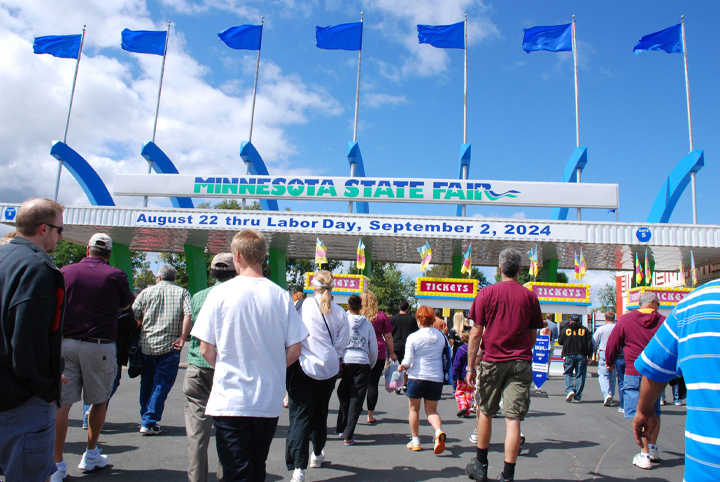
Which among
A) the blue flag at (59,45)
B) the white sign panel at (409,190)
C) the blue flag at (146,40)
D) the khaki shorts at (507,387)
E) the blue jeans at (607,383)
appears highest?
the blue flag at (146,40)

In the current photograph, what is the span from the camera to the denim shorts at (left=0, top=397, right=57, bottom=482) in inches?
91.5

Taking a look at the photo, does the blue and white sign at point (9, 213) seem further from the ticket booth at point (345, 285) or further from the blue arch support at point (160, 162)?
the ticket booth at point (345, 285)

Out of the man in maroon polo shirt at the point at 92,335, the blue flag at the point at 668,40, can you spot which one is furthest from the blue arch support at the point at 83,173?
the blue flag at the point at 668,40

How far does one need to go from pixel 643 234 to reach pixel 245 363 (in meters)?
17.6

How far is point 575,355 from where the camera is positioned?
1034cm

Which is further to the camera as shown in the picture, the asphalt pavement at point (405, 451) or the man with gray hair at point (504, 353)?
the asphalt pavement at point (405, 451)

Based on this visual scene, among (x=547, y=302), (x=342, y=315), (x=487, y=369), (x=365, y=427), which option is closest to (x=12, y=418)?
(x=342, y=315)

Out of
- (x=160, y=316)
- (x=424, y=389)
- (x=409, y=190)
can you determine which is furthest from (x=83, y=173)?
(x=424, y=389)

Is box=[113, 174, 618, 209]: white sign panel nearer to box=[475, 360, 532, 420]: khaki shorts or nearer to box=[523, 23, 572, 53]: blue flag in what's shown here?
box=[523, 23, 572, 53]: blue flag

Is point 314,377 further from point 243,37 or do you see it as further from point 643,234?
point 243,37

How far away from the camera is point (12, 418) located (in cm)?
233

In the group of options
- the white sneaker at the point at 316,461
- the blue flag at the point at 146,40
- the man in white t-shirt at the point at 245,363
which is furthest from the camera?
the blue flag at the point at 146,40

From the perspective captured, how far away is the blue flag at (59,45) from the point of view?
22188mm

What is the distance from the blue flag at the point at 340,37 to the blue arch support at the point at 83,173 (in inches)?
453
